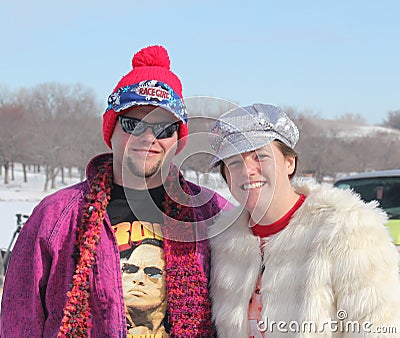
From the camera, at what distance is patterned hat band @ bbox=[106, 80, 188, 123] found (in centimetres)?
248

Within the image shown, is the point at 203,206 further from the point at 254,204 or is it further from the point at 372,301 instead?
the point at 372,301

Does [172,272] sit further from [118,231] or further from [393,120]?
[393,120]

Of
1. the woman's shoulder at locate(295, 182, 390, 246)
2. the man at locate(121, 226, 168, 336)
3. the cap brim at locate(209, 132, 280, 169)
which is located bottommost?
the man at locate(121, 226, 168, 336)

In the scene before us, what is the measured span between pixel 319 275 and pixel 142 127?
3.52 feet

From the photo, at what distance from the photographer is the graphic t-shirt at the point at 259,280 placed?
2.26 m

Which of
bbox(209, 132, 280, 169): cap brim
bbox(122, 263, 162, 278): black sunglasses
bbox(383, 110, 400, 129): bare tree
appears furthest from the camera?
bbox(383, 110, 400, 129): bare tree

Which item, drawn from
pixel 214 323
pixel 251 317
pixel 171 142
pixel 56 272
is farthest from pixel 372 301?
pixel 56 272

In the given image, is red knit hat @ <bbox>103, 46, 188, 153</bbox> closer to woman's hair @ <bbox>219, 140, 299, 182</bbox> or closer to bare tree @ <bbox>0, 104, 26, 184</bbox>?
woman's hair @ <bbox>219, 140, 299, 182</bbox>

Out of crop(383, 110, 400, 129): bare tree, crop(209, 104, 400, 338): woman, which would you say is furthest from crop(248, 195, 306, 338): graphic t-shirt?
crop(383, 110, 400, 129): bare tree

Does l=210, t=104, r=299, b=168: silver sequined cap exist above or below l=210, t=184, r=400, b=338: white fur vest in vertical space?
above

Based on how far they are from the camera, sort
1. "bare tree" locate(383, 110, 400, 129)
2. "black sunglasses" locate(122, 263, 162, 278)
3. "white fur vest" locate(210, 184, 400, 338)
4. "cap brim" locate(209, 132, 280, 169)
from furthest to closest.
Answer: "bare tree" locate(383, 110, 400, 129), "black sunglasses" locate(122, 263, 162, 278), "cap brim" locate(209, 132, 280, 169), "white fur vest" locate(210, 184, 400, 338)

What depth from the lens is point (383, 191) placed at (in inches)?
228

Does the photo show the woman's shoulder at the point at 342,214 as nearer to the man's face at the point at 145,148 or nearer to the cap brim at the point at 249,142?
the cap brim at the point at 249,142

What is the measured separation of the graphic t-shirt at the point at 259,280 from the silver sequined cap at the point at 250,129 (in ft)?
0.98
